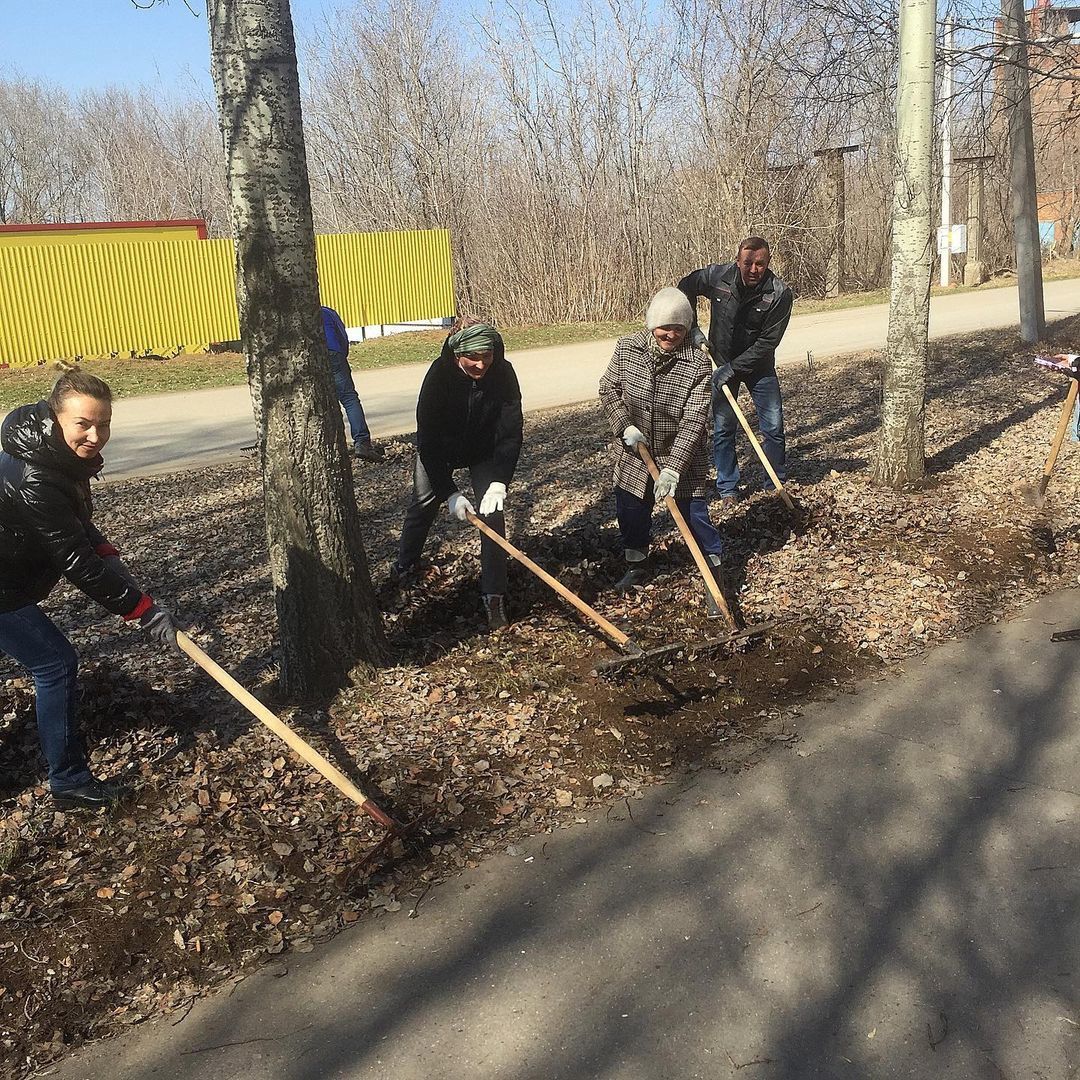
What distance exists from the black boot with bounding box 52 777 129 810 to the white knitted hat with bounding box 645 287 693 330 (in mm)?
3281

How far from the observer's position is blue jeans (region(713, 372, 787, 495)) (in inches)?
289

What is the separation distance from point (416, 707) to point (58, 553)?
169 centimetres

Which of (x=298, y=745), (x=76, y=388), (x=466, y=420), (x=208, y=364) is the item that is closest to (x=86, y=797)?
(x=298, y=745)

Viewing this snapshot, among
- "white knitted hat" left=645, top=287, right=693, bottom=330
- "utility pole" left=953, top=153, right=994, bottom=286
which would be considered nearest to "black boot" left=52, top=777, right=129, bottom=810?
"white knitted hat" left=645, top=287, right=693, bottom=330

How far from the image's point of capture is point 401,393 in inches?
558

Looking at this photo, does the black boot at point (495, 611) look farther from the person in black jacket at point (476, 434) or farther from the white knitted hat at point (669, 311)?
the white knitted hat at point (669, 311)

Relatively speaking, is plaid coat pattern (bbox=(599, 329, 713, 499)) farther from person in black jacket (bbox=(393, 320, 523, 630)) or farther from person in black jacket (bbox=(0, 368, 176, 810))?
person in black jacket (bbox=(0, 368, 176, 810))

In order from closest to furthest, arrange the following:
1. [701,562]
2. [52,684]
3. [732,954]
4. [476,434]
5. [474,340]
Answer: [732,954] → [52,684] → [474,340] → [701,562] → [476,434]

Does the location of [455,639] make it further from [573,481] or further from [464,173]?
[464,173]

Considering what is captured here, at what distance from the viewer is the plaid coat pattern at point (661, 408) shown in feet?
17.6

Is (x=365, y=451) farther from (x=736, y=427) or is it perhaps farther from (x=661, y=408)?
(x=661, y=408)

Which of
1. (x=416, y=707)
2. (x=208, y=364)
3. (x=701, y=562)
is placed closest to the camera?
(x=416, y=707)

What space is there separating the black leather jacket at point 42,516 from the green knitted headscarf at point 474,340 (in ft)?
6.36

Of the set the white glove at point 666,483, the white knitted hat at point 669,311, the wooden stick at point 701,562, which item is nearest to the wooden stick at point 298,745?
the wooden stick at point 701,562
